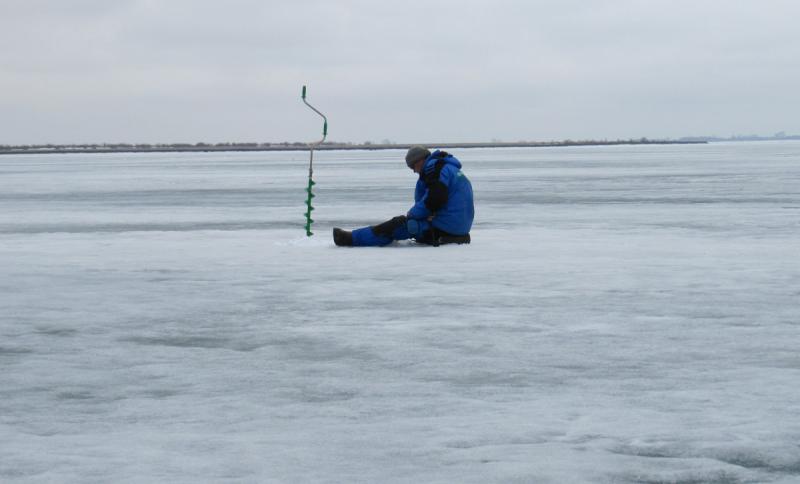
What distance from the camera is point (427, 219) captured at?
12.4m

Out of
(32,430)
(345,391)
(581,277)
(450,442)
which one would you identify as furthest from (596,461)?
(581,277)

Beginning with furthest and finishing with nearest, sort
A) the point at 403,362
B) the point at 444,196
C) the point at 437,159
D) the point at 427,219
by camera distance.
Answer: the point at 427,219, the point at 437,159, the point at 444,196, the point at 403,362

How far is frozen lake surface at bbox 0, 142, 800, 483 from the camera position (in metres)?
3.92

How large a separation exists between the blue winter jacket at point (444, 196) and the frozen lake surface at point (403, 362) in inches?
21.0

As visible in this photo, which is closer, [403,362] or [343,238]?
[403,362]

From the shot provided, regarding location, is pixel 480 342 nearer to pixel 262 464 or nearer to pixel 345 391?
pixel 345 391

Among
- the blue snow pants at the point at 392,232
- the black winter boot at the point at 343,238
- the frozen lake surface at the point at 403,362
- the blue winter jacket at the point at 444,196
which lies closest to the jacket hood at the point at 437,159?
the blue winter jacket at the point at 444,196

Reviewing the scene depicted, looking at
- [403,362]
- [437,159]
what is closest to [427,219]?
A: [437,159]

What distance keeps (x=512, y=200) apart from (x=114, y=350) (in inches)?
675

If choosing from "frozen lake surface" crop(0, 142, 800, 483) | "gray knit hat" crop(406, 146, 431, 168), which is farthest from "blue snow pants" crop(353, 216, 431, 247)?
"gray knit hat" crop(406, 146, 431, 168)

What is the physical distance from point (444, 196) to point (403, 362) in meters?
6.53

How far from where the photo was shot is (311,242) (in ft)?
41.7

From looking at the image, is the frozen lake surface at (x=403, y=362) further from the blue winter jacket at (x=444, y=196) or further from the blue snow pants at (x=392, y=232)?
the blue winter jacket at (x=444, y=196)

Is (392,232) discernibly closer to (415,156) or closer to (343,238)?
(343,238)
